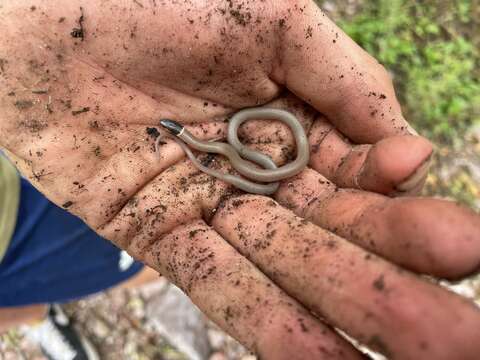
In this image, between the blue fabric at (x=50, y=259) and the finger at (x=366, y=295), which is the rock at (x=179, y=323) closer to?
the blue fabric at (x=50, y=259)

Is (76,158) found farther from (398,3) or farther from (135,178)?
(398,3)

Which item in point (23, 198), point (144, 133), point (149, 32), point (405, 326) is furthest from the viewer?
point (23, 198)

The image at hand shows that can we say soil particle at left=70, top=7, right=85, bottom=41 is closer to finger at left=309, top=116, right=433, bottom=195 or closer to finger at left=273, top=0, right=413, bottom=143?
finger at left=273, top=0, right=413, bottom=143

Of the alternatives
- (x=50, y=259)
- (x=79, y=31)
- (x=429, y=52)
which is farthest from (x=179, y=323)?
(x=429, y=52)

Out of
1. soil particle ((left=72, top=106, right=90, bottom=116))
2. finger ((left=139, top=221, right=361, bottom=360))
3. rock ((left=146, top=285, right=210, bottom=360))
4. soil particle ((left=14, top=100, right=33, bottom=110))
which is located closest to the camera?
finger ((left=139, top=221, right=361, bottom=360))

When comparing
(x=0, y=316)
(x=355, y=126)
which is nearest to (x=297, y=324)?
(x=355, y=126)

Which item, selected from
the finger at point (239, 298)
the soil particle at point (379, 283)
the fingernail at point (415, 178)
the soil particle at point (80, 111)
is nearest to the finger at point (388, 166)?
the fingernail at point (415, 178)

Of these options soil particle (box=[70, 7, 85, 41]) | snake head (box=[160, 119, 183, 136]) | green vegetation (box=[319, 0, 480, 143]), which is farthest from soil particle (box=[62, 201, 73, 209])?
green vegetation (box=[319, 0, 480, 143])
